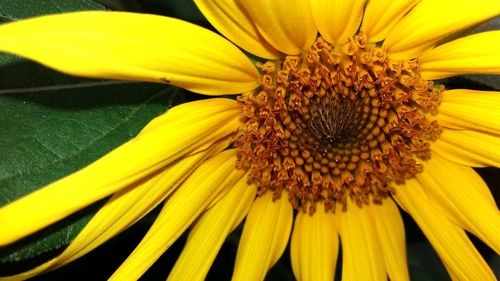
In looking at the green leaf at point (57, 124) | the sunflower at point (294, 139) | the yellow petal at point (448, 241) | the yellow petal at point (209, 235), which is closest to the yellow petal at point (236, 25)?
the sunflower at point (294, 139)

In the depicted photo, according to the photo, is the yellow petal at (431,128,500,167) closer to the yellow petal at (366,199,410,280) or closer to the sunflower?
the sunflower

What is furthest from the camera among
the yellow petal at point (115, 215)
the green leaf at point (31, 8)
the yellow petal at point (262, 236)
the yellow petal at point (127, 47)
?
the yellow petal at point (262, 236)

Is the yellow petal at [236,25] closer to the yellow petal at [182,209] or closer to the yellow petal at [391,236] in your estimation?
the yellow petal at [182,209]

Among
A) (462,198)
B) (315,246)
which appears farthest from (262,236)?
(462,198)

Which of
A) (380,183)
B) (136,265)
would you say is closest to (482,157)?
(380,183)

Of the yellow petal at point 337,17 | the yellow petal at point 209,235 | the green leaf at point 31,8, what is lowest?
the yellow petal at point 209,235

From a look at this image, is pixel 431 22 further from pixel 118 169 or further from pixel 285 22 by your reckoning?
pixel 118 169

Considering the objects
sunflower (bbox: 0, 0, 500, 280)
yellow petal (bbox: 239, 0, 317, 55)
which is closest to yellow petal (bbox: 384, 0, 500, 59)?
sunflower (bbox: 0, 0, 500, 280)
